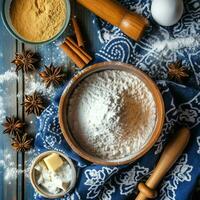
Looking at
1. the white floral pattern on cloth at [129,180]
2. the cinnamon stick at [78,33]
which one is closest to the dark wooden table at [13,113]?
the cinnamon stick at [78,33]

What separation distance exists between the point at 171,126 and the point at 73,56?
0.31 metres

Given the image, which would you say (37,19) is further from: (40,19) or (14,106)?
(14,106)

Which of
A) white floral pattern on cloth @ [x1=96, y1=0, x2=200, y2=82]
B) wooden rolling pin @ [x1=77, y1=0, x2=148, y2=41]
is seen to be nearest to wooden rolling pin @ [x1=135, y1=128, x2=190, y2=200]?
white floral pattern on cloth @ [x1=96, y1=0, x2=200, y2=82]

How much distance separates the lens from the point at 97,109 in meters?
1.32

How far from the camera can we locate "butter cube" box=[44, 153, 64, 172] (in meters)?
1.42

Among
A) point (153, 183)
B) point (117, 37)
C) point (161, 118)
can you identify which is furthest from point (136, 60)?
point (153, 183)

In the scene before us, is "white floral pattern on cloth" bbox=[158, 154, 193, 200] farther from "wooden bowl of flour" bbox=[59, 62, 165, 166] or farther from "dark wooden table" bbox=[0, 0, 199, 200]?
"dark wooden table" bbox=[0, 0, 199, 200]

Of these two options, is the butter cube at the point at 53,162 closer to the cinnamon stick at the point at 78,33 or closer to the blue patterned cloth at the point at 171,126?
the blue patterned cloth at the point at 171,126

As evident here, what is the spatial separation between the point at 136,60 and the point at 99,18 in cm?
15

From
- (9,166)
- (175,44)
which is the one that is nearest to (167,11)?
(175,44)

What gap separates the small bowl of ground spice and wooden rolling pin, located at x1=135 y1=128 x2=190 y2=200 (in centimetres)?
40

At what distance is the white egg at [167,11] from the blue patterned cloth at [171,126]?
0.13ft

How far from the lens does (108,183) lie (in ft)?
4.75

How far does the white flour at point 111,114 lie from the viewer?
1.31 meters
